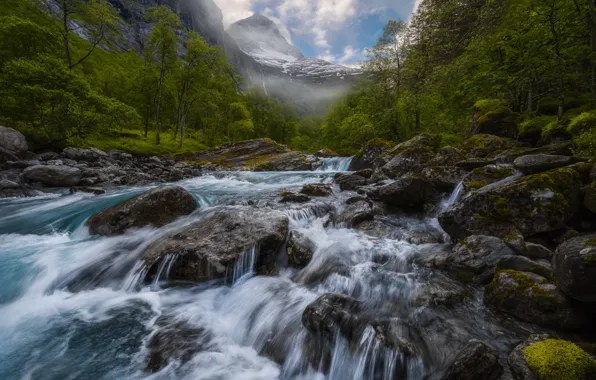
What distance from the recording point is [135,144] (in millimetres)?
32156

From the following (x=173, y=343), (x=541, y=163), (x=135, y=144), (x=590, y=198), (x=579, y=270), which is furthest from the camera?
(x=135, y=144)

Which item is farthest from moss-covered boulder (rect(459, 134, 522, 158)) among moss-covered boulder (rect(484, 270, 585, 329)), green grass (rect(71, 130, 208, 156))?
green grass (rect(71, 130, 208, 156))

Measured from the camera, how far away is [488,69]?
54.6ft

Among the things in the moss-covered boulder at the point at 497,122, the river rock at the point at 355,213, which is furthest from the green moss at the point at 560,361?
the moss-covered boulder at the point at 497,122

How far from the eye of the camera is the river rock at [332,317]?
168 inches

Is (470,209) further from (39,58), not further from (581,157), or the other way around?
(39,58)

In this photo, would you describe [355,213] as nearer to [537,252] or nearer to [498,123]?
[537,252]

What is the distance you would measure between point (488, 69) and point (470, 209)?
14.7m

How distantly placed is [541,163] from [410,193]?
12.2ft

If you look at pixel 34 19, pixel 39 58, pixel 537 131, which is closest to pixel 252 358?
pixel 537 131

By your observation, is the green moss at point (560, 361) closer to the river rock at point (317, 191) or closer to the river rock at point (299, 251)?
the river rock at point (299, 251)

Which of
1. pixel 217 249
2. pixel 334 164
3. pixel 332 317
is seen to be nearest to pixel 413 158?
pixel 217 249

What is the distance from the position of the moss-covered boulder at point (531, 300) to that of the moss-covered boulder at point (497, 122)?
13.3 meters

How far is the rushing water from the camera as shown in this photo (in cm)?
403
